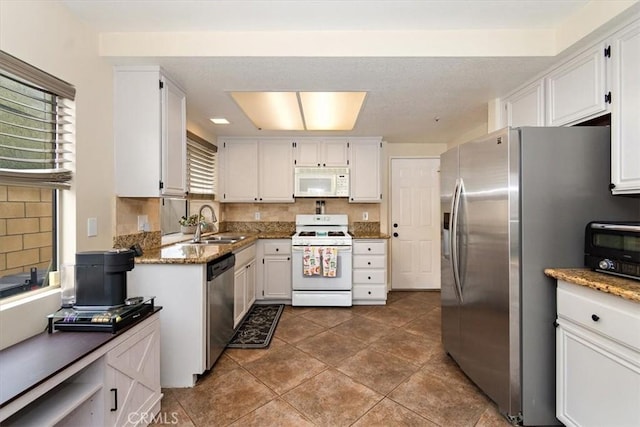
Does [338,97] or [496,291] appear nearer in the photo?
[496,291]

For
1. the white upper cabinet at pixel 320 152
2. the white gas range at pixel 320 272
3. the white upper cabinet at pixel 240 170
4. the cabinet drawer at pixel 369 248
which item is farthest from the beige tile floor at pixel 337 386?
the white upper cabinet at pixel 320 152

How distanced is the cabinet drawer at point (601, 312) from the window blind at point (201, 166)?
3407 millimetres

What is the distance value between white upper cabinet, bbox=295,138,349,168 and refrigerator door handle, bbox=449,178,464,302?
2.11 meters

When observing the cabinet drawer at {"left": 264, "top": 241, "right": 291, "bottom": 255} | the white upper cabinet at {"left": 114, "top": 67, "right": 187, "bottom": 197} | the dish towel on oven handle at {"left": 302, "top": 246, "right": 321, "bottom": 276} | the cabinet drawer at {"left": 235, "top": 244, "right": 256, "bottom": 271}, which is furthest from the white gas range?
the white upper cabinet at {"left": 114, "top": 67, "right": 187, "bottom": 197}

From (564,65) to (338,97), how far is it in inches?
65.2

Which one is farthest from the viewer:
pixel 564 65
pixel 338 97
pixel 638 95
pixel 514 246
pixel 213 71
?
pixel 338 97

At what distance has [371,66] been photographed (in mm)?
2035

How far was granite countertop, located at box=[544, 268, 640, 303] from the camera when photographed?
4.01 feet

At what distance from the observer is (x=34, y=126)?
1.56 m

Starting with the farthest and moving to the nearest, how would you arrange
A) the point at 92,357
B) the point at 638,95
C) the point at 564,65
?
the point at 564,65, the point at 638,95, the point at 92,357

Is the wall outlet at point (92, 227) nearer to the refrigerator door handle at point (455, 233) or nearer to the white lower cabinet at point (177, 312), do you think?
the white lower cabinet at point (177, 312)

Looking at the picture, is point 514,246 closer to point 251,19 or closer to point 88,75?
point 251,19

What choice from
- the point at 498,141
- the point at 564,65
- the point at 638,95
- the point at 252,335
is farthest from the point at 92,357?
the point at 564,65

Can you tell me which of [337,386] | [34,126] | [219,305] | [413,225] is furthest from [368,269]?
[34,126]
